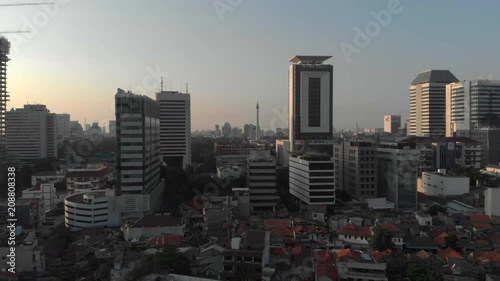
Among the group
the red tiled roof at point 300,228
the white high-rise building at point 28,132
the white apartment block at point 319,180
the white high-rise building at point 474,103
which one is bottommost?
the red tiled roof at point 300,228

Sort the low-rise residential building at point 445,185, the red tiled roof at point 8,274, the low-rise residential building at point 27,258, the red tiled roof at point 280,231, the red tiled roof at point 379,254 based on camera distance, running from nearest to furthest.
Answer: the red tiled roof at point 8,274, the red tiled roof at point 379,254, the low-rise residential building at point 27,258, the red tiled roof at point 280,231, the low-rise residential building at point 445,185

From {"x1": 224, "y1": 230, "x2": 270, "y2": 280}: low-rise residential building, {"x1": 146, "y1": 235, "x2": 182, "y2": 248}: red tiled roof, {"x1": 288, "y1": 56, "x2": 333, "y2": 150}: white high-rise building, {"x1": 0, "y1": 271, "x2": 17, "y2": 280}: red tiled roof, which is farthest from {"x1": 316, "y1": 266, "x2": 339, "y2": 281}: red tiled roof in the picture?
{"x1": 288, "y1": 56, "x2": 333, "y2": 150}: white high-rise building

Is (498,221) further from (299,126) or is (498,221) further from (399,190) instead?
(299,126)

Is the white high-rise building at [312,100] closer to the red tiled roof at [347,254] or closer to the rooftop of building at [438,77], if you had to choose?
the rooftop of building at [438,77]

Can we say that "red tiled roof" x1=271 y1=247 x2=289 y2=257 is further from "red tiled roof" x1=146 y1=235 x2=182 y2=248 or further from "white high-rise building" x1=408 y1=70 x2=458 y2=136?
"white high-rise building" x1=408 y1=70 x2=458 y2=136

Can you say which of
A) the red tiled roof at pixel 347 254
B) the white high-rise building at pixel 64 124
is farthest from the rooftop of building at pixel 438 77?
the white high-rise building at pixel 64 124

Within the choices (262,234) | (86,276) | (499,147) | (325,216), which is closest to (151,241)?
(86,276)

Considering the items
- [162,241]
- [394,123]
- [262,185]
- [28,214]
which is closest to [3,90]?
[28,214]
